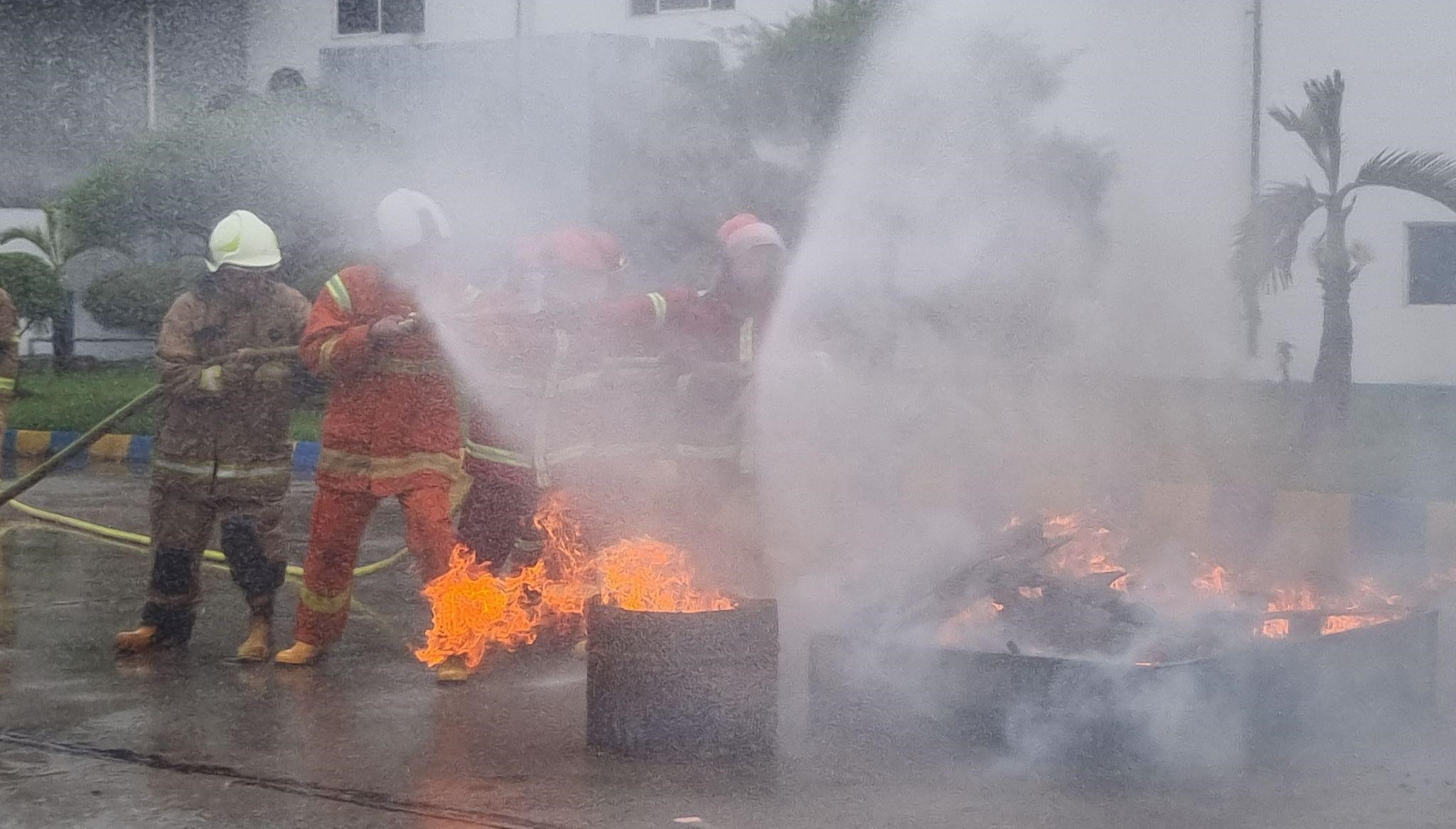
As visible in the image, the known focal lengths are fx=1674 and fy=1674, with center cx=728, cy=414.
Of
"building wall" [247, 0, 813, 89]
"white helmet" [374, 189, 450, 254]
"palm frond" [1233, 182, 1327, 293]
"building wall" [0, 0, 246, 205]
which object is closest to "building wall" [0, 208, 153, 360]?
"building wall" [0, 0, 246, 205]

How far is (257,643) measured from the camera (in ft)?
20.9

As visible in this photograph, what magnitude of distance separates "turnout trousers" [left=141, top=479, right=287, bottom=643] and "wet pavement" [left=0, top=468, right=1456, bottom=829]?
0.23 meters

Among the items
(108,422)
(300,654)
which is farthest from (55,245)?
(300,654)

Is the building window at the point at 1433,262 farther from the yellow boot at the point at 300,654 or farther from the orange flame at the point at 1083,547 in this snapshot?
the yellow boot at the point at 300,654

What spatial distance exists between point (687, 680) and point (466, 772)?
0.69m

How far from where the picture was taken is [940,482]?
6590 millimetres

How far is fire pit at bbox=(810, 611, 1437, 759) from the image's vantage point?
487 cm

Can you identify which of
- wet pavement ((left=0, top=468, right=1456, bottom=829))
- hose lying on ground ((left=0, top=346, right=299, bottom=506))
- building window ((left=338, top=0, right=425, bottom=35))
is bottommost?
wet pavement ((left=0, top=468, right=1456, bottom=829))

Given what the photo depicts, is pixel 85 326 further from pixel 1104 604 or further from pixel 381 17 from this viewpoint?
pixel 1104 604

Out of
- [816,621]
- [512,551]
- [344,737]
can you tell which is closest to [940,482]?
[816,621]

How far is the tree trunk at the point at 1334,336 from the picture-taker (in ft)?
45.2

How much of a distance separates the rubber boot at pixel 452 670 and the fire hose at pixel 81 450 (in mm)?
660

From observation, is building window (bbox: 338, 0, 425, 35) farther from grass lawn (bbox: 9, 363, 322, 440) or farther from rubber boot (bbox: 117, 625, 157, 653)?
rubber boot (bbox: 117, 625, 157, 653)

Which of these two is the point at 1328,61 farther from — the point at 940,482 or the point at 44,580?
the point at 44,580
